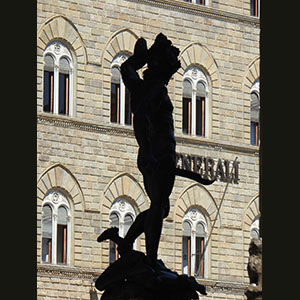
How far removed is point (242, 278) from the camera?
135 ft

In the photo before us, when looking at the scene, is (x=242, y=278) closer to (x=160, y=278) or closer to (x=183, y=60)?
(x=183, y=60)

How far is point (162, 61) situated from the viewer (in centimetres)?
1284

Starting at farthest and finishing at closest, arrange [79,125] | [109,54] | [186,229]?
[186,229]
[109,54]
[79,125]

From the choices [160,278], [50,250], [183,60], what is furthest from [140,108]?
[183,60]

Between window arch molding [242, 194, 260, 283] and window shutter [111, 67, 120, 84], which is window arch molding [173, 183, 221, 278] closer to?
window arch molding [242, 194, 260, 283]

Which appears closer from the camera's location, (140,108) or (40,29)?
(140,108)

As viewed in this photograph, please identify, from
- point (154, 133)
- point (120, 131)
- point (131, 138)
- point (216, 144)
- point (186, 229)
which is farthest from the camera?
point (216, 144)

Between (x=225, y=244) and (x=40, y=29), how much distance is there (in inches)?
314

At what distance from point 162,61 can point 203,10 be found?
28.1 metres

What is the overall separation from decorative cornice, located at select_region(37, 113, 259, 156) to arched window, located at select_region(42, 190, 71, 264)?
170cm

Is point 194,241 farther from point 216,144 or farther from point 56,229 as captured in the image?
point 56,229

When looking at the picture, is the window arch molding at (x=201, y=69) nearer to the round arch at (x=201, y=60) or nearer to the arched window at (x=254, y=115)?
the round arch at (x=201, y=60)

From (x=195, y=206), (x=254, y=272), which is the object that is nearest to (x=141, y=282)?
(x=254, y=272)

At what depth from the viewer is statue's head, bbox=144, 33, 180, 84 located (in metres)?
12.8
